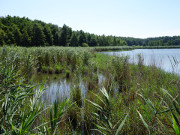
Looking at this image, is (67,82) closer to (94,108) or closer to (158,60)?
(94,108)

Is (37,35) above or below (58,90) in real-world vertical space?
above

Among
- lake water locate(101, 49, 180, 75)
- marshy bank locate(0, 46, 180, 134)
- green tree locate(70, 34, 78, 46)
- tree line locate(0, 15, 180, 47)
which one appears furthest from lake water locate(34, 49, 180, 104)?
green tree locate(70, 34, 78, 46)

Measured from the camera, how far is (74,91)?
11.7ft

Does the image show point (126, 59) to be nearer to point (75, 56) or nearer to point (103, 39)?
point (75, 56)

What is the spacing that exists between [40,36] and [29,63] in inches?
1386

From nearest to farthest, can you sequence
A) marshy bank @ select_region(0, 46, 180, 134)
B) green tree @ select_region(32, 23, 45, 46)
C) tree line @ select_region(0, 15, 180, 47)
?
1. marshy bank @ select_region(0, 46, 180, 134)
2. tree line @ select_region(0, 15, 180, 47)
3. green tree @ select_region(32, 23, 45, 46)

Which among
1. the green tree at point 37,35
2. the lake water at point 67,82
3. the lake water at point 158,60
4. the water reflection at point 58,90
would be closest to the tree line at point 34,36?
the green tree at point 37,35

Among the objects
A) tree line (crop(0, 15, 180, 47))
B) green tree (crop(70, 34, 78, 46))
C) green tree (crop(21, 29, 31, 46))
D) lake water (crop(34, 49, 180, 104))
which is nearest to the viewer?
lake water (crop(34, 49, 180, 104))

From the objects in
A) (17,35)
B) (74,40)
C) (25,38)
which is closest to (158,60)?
(17,35)

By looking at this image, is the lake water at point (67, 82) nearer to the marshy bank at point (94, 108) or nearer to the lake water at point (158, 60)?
the lake water at point (158, 60)

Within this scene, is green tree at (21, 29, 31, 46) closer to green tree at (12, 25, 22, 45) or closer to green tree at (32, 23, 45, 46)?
green tree at (12, 25, 22, 45)

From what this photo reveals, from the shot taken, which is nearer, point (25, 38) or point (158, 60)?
point (158, 60)

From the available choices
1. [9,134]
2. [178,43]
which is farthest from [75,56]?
[178,43]

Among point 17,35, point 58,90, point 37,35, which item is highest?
point 37,35
